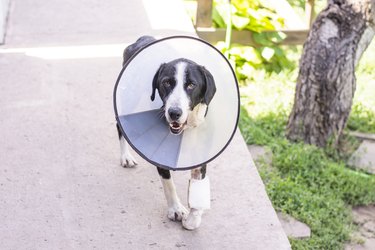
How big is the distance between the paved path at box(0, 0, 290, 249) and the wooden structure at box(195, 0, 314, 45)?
549 mm

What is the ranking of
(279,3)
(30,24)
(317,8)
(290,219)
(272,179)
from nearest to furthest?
(290,219) → (272,179) → (30,24) → (279,3) → (317,8)

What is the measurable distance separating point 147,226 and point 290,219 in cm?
118

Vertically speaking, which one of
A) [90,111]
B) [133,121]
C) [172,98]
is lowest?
[90,111]

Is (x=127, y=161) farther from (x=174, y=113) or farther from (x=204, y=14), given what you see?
(x=204, y=14)

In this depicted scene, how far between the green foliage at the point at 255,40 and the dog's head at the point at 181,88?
298 centimetres

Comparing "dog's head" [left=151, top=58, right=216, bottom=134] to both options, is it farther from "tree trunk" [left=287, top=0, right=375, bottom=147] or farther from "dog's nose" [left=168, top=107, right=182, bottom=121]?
"tree trunk" [left=287, top=0, right=375, bottom=147]

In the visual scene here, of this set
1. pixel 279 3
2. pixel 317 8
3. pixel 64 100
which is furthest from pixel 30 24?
pixel 317 8

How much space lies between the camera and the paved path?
3.84 m

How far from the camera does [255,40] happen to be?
21.8 feet

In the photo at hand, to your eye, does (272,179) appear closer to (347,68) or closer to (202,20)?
(347,68)

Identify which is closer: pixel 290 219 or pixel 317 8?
pixel 290 219

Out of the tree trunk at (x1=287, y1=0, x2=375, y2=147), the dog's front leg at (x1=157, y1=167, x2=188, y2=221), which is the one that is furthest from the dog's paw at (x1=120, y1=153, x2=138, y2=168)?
the tree trunk at (x1=287, y1=0, x2=375, y2=147)

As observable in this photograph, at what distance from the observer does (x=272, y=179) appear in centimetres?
496

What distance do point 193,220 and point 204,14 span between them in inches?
122
